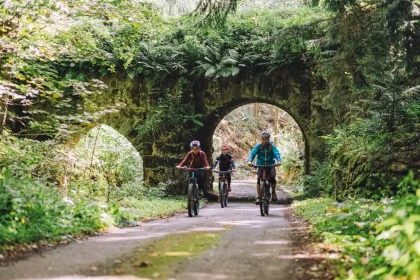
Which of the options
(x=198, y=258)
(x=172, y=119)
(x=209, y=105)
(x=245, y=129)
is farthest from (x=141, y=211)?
(x=245, y=129)

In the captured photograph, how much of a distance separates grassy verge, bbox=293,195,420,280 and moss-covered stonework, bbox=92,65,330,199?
7.75 m

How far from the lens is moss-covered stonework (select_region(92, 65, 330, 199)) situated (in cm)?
1409

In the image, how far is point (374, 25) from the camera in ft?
24.1

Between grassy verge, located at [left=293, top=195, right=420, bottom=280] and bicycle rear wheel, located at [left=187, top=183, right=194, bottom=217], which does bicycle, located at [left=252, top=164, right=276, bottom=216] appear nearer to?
bicycle rear wheel, located at [left=187, top=183, right=194, bottom=217]

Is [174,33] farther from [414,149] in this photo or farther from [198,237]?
[198,237]

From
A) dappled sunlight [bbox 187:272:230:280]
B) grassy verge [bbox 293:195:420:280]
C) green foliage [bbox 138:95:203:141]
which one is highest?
green foliage [bbox 138:95:203:141]

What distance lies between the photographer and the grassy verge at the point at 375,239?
2990 millimetres

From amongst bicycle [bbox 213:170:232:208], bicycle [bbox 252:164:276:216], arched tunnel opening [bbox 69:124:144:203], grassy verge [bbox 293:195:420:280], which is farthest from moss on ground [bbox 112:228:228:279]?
bicycle [bbox 213:170:232:208]

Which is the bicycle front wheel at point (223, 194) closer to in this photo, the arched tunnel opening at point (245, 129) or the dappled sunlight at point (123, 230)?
the dappled sunlight at point (123, 230)

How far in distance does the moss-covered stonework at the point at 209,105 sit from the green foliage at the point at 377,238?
306 inches

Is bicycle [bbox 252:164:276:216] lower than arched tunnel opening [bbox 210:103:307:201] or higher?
lower

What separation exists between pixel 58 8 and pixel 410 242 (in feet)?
25.0

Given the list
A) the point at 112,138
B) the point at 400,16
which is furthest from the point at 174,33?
the point at 400,16

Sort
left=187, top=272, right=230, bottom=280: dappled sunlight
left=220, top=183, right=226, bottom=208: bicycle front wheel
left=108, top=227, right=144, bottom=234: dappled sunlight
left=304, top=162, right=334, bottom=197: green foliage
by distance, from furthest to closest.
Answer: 1. left=304, top=162, right=334, bottom=197: green foliage
2. left=220, top=183, right=226, bottom=208: bicycle front wheel
3. left=108, top=227, right=144, bottom=234: dappled sunlight
4. left=187, top=272, right=230, bottom=280: dappled sunlight
